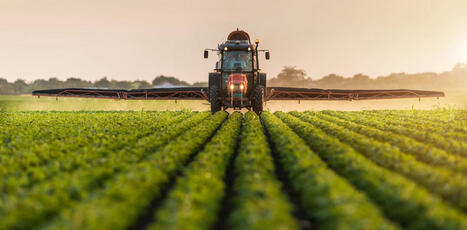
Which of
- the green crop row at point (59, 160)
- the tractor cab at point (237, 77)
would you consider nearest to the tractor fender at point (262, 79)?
the tractor cab at point (237, 77)

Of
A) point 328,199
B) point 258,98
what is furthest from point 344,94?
point 328,199

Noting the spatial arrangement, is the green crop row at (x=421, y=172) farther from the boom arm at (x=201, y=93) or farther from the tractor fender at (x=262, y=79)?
the boom arm at (x=201, y=93)

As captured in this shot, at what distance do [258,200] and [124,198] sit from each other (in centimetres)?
167

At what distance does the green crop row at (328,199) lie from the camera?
11.8ft

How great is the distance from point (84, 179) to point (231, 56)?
555 inches

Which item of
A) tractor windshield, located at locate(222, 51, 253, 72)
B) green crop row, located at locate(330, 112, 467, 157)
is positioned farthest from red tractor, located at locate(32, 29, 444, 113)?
green crop row, located at locate(330, 112, 467, 157)

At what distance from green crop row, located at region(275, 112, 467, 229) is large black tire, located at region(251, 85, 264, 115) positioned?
1181 cm

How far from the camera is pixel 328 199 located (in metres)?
4.25

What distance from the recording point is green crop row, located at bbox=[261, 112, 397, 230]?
142 inches

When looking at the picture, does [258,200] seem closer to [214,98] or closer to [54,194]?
[54,194]

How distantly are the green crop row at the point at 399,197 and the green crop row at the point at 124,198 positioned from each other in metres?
2.99

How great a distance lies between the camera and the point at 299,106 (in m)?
26.0

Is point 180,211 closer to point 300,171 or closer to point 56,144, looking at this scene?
point 300,171

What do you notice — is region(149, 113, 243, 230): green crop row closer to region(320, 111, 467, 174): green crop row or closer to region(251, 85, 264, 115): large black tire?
region(320, 111, 467, 174): green crop row
